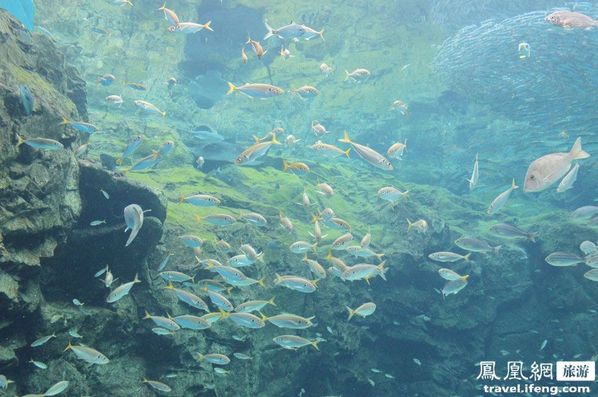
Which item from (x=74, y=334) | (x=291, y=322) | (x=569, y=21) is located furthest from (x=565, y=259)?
(x=74, y=334)

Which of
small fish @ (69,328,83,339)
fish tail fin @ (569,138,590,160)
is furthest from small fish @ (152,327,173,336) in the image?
fish tail fin @ (569,138,590,160)

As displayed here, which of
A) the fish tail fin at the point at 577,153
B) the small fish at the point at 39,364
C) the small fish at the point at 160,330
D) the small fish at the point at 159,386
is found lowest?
the small fish at the point at 159,386

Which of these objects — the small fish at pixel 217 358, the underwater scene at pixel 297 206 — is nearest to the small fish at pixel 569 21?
the underwater scene at pixel 297 206

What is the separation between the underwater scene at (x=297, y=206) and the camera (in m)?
5.88

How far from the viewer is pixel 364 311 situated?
26.0 feet

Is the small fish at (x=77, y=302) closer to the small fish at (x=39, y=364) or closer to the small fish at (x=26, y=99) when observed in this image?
the small fish at (x=39, y=364)

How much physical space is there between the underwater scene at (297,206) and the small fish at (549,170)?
3 cm

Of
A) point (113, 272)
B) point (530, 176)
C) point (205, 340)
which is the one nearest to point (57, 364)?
point (113, 272)

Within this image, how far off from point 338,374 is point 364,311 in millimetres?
3096

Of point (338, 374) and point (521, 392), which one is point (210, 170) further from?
point (521, 392)

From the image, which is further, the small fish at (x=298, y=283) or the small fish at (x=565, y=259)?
the small fish at (x=565, y=259)

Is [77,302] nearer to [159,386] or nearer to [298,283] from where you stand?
[159,386]

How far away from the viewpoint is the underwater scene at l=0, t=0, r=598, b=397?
19.3ft

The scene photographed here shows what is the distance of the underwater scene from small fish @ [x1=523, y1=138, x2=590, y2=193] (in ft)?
0.09
